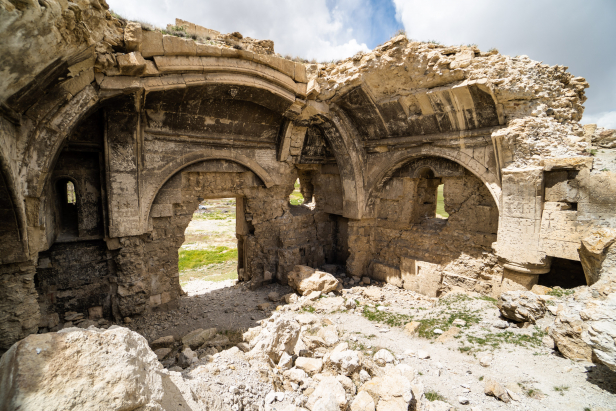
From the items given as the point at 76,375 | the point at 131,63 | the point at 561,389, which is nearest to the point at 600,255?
the point at 561,389

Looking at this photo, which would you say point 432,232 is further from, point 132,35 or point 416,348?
point 132,35

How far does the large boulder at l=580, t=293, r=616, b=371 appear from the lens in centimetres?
332

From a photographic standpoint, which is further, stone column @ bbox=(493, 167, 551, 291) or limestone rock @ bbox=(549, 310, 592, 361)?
stone column @ bbox=(493, 167, 551, 291)

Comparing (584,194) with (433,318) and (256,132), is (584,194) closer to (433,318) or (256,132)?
(433,318)

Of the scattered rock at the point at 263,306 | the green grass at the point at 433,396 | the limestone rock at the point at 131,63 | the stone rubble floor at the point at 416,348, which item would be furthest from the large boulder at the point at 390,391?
the limestone rock at the point at 131,63

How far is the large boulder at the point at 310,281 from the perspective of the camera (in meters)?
7.65

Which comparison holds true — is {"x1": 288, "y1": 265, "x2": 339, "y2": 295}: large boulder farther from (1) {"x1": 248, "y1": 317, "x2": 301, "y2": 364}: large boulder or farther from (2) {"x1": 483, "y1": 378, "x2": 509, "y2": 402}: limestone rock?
(2) {"x1": 483, "y1": 378, "x2": 509, "y2": 402}: limestone rock

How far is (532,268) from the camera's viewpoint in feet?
19.5

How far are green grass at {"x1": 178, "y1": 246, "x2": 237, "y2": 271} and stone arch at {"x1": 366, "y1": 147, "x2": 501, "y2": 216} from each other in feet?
22.1

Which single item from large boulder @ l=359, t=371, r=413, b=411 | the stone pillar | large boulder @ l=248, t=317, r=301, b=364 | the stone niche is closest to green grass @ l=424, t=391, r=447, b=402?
large boulder @ l=359, t=371, r=413, b=411

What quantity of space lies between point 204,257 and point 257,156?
6480mm

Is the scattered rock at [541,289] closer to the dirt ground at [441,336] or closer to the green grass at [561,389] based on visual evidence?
the dirt ground at [441,336]

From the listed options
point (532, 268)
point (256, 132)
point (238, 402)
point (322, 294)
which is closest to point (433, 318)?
point (532, 268)

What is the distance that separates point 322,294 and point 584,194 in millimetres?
5456
